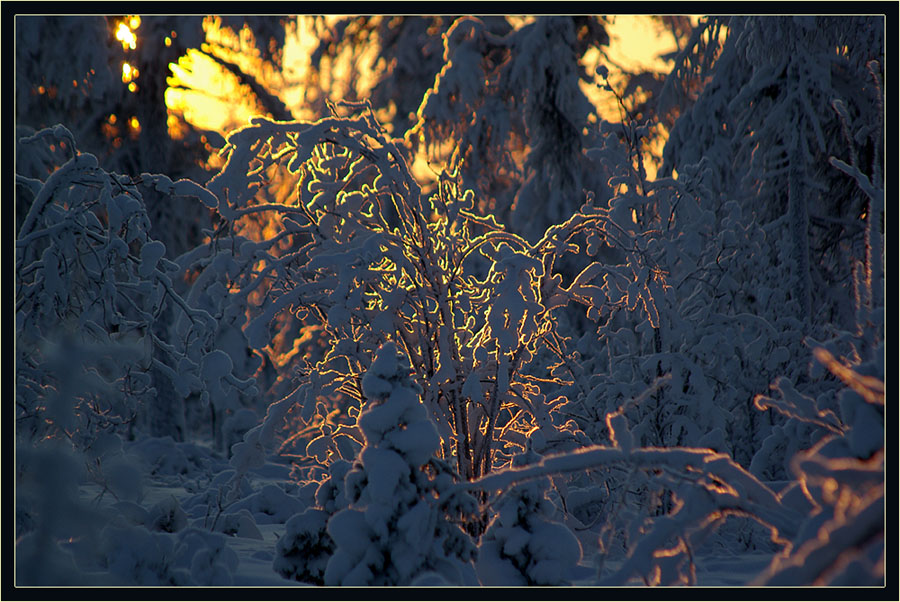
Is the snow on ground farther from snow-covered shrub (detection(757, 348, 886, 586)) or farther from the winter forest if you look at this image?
snow-covered shrub (detection(757, 348, 886, 586))

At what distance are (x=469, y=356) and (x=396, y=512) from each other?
6.07 feet

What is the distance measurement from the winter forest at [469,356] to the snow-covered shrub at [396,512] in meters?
0.02

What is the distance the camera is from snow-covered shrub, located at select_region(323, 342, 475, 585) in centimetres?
424

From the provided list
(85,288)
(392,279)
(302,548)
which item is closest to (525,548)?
(302,548)

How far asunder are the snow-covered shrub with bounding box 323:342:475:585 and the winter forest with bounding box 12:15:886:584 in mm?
15

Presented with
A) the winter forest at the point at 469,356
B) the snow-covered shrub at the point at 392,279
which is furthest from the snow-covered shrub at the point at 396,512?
the snow-covered shrub at the point at 392,279

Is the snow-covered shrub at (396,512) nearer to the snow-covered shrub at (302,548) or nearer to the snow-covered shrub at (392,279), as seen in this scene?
the snow-covered shrub at (302,548)

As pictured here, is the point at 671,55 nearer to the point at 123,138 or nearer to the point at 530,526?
the point at 123,138

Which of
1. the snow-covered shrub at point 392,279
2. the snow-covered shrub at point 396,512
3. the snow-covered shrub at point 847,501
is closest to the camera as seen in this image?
the snow-covered shrub at point 847,501

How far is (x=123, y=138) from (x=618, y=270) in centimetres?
1126

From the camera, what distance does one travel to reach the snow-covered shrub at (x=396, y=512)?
4.24 m

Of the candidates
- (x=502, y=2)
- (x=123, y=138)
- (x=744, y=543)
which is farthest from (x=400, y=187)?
(x=123, y=138)

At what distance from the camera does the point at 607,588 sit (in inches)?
134

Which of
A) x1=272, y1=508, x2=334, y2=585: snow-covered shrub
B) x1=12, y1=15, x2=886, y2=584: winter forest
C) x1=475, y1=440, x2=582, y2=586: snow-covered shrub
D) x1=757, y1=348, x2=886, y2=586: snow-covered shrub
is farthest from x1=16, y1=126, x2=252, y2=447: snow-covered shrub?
x1=757, y1=348, x2=886, y2=586: snow-covered shrub
